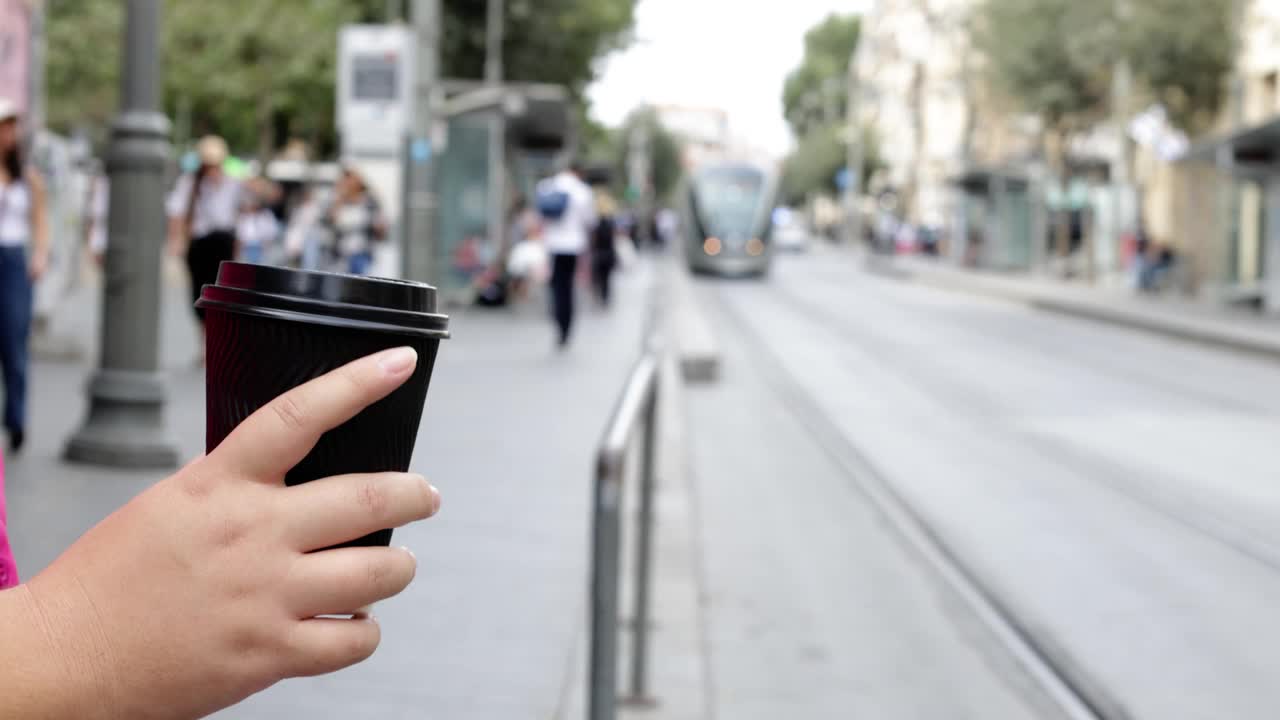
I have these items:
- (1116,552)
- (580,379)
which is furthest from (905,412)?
(1116,552)

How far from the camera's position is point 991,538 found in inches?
314

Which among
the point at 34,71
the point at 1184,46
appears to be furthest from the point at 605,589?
the point at 1184,46

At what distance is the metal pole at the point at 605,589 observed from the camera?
350 cm

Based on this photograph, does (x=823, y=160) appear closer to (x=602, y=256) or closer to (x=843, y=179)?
(x=843, y=179)

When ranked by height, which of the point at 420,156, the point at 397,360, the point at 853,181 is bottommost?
the point at 397,360

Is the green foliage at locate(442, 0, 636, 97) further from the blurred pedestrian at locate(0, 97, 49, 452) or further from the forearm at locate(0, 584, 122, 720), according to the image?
the forearm at locate(0, 584, 122, 720)

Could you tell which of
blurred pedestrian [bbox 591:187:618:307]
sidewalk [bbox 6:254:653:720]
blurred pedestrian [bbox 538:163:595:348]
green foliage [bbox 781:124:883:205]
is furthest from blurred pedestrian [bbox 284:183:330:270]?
green foliage [bbox 781:124:883:205]

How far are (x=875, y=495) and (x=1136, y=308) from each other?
21828 millimetres

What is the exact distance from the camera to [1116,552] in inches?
297

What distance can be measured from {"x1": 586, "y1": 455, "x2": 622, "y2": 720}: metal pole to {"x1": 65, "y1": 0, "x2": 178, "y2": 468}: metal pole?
4.67 metres

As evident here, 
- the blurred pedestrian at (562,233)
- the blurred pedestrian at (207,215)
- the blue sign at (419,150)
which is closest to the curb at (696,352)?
the blurred pedestrian at (562,233)

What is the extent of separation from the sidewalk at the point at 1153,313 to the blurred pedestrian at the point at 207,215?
11.9m

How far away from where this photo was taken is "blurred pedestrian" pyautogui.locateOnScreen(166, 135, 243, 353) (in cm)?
1244

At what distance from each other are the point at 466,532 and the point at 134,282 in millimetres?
2103
